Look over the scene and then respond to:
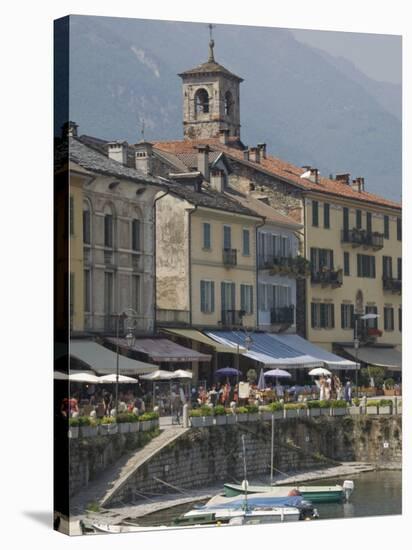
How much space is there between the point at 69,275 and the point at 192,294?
16.1ft

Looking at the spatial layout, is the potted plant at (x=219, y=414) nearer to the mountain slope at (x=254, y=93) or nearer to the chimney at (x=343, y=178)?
the mountain slope at (x=254, y=93)

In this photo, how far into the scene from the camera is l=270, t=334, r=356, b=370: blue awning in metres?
45.7

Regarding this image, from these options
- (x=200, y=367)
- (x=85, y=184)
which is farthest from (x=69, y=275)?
(x=200, y=367)

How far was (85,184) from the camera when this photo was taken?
40844mm

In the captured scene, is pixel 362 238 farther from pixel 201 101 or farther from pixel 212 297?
pixel 212 297

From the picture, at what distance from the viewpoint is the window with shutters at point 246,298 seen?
44.7 m

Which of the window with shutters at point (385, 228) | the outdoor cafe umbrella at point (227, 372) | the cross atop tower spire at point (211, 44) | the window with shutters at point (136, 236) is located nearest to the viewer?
the window with shutters at point (136, 236)

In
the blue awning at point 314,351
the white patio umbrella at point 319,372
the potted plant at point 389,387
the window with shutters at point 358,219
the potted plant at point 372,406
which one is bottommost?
the potted plant at point 372,406

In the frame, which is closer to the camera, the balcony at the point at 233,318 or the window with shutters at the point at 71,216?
the window with shutters at the point at 71,216

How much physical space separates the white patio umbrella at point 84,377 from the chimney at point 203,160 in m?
6.99

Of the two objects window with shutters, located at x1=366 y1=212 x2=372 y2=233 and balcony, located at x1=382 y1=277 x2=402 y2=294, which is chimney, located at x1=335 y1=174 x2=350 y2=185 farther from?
balcony, located at x1=382 y1=277 x2=402 y2=294

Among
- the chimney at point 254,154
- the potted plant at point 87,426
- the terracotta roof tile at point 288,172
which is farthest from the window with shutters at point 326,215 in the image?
the potted plant at point 87,426

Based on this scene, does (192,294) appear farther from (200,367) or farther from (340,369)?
(340,369)

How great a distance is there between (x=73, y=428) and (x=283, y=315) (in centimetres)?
759
